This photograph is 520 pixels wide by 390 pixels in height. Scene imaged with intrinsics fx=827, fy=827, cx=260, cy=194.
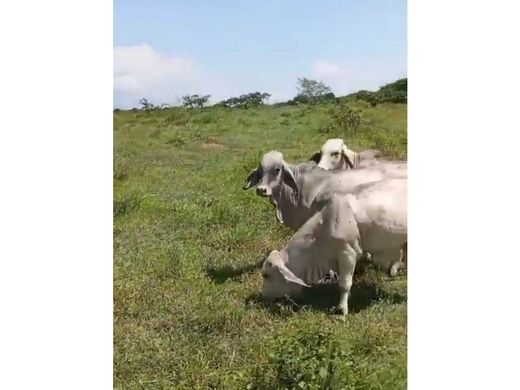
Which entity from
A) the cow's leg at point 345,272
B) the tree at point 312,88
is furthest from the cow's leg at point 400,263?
the tree at point 312,88

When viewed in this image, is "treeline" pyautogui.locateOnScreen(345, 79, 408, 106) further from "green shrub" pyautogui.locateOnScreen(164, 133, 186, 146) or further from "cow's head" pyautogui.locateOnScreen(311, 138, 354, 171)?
"green shrub" pyautogui.locateOnScreen(164, 133, 186, 146)

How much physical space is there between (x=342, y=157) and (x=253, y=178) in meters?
0.35

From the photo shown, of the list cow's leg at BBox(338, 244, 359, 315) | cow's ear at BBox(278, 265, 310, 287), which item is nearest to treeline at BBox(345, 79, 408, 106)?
cow's leg at BBox(338, 244, 359, 315)

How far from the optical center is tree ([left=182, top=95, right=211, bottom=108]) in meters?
3.15

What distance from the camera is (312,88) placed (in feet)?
10.1

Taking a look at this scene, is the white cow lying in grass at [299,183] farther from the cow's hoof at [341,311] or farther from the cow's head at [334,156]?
the cow's hoof at [341,311]

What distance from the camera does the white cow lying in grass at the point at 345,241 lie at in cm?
301

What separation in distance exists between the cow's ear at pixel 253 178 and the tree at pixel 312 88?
33cm

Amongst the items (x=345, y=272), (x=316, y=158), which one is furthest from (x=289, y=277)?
(x=316, y=158)

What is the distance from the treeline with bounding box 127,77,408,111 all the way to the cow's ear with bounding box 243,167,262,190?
0.25 metres
